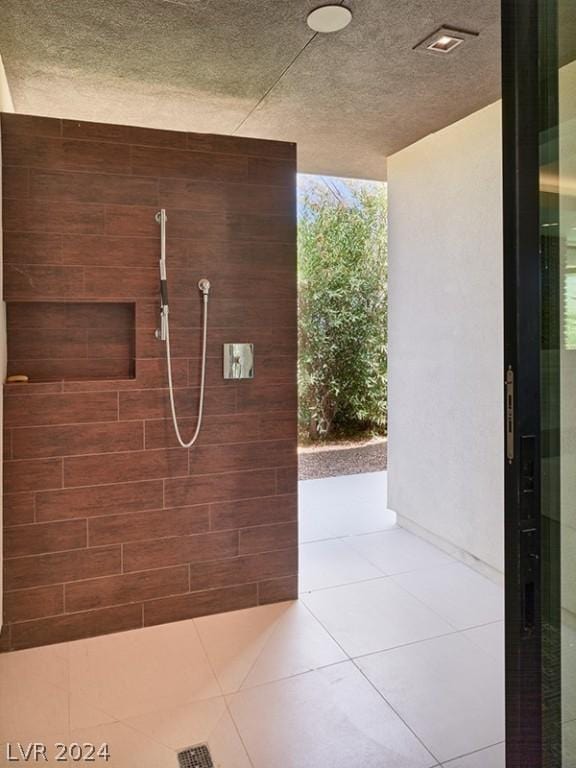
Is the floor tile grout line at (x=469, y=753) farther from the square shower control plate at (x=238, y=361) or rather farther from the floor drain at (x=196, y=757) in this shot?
the square shower control plate at (x=238, y=361)

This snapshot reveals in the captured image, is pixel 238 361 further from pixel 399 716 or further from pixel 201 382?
pixel 399 716

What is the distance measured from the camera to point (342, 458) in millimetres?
5348

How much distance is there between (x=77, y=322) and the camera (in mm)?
2477

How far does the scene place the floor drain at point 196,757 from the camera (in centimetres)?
170

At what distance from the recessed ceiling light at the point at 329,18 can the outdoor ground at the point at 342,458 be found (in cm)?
370

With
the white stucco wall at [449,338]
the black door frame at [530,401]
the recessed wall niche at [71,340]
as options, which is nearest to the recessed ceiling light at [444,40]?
the white stucco wall at [449,338]

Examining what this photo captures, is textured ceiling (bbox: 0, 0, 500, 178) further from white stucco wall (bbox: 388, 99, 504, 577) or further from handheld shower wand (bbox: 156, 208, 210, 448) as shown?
handheld shower wand (bbox: 156, 208, 210, 448)

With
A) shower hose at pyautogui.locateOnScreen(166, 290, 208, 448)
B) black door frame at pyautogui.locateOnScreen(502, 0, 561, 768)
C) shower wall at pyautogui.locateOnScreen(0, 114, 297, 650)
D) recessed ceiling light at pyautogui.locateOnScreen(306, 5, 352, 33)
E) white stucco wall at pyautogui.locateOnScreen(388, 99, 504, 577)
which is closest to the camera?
black door frame at pyautogui.locateOnScreen(502, 0, 561, 768)

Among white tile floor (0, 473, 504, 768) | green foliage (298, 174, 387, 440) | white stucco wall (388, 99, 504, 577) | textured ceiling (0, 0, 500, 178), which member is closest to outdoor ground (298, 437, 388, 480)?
green foliage (298, 174, 387, 440)

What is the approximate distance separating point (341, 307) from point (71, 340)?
3199 millimetres

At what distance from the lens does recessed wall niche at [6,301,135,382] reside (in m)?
2.39

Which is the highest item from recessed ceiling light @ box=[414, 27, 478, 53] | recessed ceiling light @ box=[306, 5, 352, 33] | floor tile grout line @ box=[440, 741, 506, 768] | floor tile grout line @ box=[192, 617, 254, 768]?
recessed ceiling light @ box=[414, 27, 478, 53]

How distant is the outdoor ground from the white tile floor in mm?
2227

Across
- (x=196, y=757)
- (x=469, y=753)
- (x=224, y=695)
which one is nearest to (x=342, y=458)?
(x=224, y=695)
